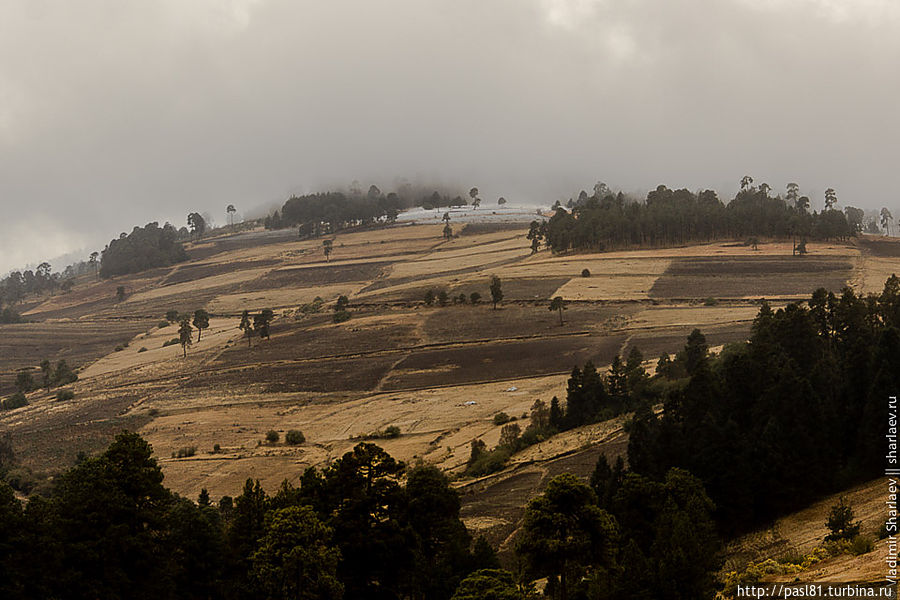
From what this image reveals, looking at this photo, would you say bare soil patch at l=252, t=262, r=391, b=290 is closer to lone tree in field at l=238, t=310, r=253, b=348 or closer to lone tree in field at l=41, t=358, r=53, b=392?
lone tree in field at l=238, t=310, r=253, b=348

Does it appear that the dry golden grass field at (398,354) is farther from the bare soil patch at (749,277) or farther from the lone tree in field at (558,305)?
the lone tree in field at (558,305)

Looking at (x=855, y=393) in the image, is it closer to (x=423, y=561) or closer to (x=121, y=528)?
(x=423, y=561)

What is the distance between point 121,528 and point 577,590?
15853 millimetres

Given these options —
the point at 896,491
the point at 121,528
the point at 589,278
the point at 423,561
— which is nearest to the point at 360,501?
the point at 423,561

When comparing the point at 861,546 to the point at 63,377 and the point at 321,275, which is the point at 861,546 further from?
the point at 321,275

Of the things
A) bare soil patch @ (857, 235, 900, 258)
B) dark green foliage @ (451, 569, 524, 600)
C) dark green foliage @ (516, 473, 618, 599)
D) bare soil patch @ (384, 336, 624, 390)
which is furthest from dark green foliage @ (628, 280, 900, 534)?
bare soil patch @ (857, 235, 900, 258)

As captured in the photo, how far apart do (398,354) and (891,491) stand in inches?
2887

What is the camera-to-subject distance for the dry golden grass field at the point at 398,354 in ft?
199

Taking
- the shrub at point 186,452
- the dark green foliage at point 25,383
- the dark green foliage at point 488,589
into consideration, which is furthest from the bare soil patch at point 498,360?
the dark green foliage at point 488,589

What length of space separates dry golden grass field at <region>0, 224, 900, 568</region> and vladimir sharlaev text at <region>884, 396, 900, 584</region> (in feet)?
12.0

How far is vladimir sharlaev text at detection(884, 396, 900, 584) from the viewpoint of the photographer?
64.2ft

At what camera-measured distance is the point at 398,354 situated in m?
96.9

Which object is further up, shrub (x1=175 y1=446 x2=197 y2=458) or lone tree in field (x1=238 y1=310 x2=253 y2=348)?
lone tree in field (x1=238 y1=310 x2=253 y2=348)

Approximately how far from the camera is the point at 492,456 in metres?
53.4
